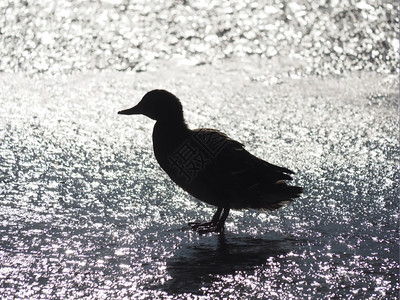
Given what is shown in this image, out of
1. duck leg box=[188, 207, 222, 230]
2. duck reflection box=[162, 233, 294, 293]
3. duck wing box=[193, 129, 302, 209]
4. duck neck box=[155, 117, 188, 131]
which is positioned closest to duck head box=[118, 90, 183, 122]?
duck neck box=[155, 117, 188, 131]

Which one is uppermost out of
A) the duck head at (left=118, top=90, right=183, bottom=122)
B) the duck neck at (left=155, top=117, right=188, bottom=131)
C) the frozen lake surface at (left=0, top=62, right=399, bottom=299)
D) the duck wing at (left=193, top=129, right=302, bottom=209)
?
the duck head at (left=118, top=90, right=183, bottom=122)

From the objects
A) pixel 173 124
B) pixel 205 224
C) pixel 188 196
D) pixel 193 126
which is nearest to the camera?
pixel 205 224

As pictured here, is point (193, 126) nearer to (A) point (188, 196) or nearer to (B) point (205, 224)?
(A) point (188, 196)

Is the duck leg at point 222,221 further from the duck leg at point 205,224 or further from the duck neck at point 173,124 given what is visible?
the duck neck at point 173,124

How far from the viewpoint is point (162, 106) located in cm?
531

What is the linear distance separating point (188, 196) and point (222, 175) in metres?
0.68

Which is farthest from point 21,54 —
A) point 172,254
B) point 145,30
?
point 172,254

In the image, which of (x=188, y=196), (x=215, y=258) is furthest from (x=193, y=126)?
(x=215, y=258)

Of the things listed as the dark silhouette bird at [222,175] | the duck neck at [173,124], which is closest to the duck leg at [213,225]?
the dark silhouette bird at [222,175]

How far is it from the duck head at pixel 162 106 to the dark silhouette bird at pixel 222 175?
23 cm

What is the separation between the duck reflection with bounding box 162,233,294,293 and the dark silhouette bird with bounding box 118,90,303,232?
0.74ft

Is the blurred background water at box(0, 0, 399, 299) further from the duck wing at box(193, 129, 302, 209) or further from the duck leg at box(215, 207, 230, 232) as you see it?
the duck wing at box(193, 129, 302, 209)

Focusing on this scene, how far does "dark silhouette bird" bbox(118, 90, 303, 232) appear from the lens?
16.2 ft

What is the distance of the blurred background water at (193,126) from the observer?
13.6 feet
